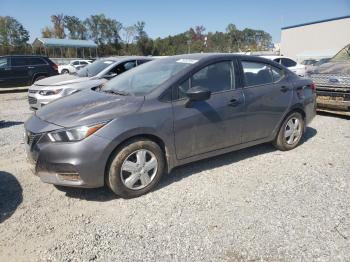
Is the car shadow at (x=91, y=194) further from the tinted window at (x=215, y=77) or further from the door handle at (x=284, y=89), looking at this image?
the door handle at (x=284, y=89)

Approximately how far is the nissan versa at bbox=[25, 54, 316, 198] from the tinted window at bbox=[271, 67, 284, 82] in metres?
0.02

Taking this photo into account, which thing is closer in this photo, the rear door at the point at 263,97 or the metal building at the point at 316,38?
the rear door at the point at 263,97

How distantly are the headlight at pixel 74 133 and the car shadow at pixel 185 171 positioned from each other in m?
0.82

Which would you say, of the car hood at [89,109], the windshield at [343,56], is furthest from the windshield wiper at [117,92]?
the windshield at [343,56]

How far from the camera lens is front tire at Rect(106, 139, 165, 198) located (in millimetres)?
3641

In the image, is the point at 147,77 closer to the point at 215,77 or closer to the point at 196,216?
the point at 215,77

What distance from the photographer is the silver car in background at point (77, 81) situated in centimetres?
A: 786

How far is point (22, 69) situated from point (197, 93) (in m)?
13.2

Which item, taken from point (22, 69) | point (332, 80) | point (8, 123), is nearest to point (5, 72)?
point (22, 69)

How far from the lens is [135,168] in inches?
149

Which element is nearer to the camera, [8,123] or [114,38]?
[8,123]

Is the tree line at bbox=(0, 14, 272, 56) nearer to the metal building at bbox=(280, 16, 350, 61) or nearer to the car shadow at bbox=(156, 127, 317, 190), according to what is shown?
the metal building at bbox=(280, 16, 350, 61)

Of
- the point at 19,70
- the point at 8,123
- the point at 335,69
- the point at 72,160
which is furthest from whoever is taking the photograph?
the point at 19,70

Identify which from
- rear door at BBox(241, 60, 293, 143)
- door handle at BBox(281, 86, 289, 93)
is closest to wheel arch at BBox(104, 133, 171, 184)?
rear door at BBox(241, 60, 293, 143)
